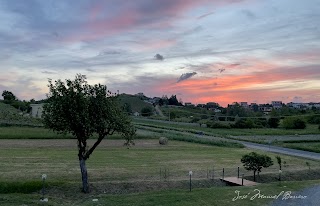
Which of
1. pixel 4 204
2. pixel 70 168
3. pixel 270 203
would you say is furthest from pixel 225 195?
pixel 70 168

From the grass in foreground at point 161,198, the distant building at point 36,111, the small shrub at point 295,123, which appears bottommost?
the grass in foreground at point 161,198

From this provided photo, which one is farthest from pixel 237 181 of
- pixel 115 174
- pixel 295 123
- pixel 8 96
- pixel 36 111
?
pixel 8 96

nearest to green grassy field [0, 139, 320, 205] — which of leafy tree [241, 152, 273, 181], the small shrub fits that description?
leafy tree [241, 152, 273, 181]

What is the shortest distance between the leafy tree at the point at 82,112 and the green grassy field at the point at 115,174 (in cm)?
284

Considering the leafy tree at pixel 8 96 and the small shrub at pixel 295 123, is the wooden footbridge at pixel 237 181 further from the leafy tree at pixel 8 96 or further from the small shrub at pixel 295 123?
the leafy tree at pixel 8 96

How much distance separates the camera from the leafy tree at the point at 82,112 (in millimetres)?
24422

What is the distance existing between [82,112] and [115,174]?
8.05 m

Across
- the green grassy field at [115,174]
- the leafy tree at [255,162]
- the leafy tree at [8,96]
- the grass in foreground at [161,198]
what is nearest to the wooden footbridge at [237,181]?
the green grassy field at [115,174]

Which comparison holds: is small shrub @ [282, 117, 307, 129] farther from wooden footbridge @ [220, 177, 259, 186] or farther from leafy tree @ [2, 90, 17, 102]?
leafy tree @ [2, 90, 17, 102]

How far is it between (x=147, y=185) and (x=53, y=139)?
121 feet

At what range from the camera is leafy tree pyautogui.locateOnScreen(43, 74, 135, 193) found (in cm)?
2442

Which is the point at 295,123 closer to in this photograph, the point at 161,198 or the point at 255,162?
the point at 255,162

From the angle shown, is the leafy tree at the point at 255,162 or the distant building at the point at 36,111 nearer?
the leafy tree at the point at 255,162

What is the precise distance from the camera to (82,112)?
24375 millimetres
